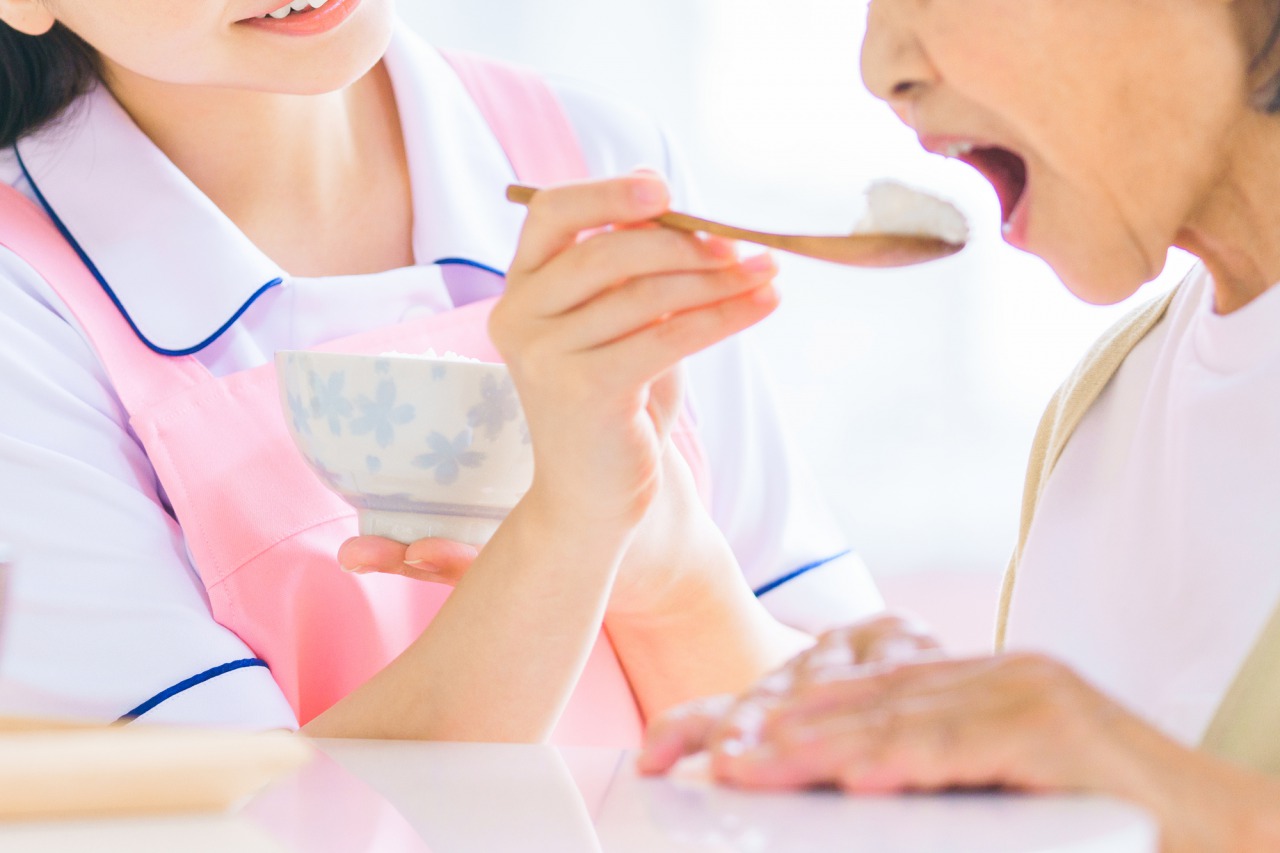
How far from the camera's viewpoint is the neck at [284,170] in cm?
115

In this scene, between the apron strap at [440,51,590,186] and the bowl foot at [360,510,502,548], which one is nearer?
the bowl foot at [360,510,502,548]

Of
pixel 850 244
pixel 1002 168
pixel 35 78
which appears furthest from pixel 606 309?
pixel 35 78

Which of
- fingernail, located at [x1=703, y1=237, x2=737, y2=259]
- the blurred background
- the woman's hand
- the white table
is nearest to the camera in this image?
the white table

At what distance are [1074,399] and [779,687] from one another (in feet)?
1.54

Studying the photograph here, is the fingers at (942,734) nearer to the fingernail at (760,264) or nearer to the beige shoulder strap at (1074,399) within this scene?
the fingernail at (760,264)

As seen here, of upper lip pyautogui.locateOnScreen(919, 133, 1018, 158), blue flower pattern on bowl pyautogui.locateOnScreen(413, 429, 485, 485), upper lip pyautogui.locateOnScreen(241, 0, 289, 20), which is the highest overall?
upper lip pyautogui.locateOnScreen(241, 0, 289, 20)

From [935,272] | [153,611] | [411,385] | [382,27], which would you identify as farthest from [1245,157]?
[935,272]

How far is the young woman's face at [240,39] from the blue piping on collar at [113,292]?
13 cm

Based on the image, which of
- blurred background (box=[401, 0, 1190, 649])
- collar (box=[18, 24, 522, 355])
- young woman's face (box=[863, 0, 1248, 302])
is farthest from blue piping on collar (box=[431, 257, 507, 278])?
blurred background (box=[401, 0, 1190, 649])

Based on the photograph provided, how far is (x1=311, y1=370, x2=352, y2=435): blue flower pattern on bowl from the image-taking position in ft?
2.58

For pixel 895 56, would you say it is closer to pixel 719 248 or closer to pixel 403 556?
pixel 719 248

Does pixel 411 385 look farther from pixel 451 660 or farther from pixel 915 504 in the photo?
pixel 915 504

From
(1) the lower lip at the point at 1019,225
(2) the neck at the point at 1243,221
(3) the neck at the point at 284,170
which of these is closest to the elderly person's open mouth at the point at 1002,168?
(1) the lower lip at the point at 1019,225

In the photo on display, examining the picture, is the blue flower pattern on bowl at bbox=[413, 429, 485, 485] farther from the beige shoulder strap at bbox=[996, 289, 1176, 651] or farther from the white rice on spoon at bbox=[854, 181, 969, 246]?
the beige shoulder strap at bbox=[996, 289, 1176, 651]
